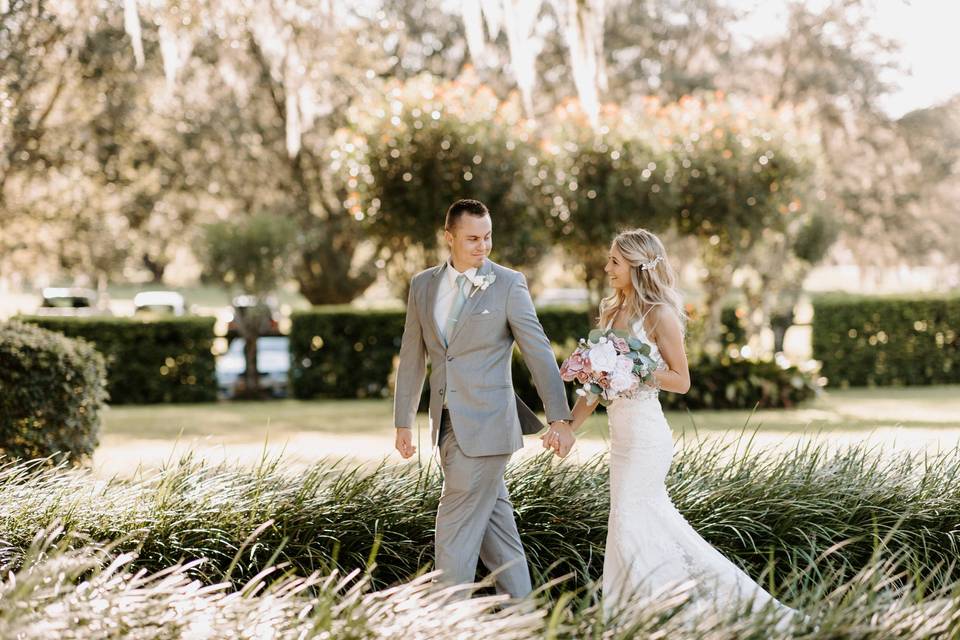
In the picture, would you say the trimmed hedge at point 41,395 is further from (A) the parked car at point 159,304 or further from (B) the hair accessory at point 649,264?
(A) the parked car at point 159,304

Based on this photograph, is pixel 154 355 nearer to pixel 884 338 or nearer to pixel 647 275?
pixel 884 338

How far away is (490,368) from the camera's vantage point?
4797 mm

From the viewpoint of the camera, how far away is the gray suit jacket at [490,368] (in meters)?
4.73

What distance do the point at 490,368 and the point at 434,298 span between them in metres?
0.43

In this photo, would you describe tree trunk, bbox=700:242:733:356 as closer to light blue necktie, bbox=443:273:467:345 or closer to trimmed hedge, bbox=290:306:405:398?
trimmed hedge, bbox=290:306:405:398

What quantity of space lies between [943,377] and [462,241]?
14.7 meters

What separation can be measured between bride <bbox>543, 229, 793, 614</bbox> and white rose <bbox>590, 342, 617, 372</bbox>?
21 centimetres

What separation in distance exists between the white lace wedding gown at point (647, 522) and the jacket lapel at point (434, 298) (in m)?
0.86

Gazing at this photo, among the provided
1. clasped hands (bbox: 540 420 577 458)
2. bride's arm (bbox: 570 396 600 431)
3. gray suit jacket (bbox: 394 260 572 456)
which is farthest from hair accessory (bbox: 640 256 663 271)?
clasped hands (bbox: 540 420 577 458)

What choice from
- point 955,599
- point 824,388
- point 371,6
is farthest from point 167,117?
point 955,599

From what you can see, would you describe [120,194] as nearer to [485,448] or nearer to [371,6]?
[371,6]

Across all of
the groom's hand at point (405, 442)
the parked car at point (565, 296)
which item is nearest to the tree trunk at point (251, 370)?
the groom's hand at point (405, 442)

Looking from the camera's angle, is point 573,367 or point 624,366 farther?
point 573,367

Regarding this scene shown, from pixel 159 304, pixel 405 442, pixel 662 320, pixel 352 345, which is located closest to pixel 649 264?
pixel 662 320
